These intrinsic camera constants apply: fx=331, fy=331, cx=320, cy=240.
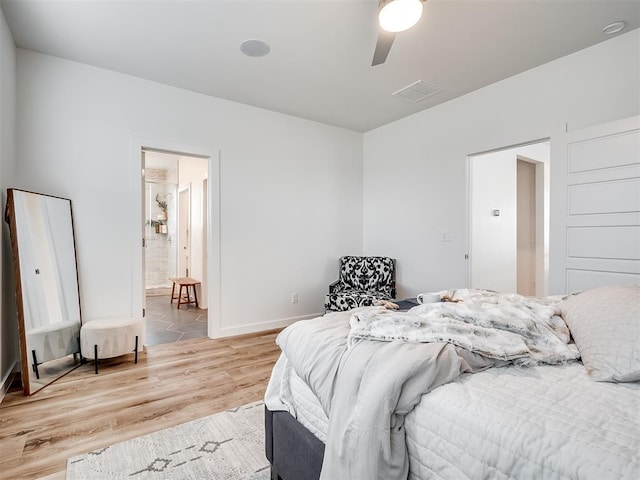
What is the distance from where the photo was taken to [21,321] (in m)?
2.41

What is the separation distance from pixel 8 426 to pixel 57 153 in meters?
2.19

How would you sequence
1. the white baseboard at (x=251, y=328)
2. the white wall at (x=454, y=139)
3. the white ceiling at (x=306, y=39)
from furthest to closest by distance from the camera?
the white baseboard at (x=251, y=328) → the white wall at (x=454, y=139) → the white ceiling at (x=306, y=39)

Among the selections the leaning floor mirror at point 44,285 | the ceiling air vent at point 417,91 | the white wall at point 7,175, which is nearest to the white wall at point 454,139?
the ceiling air vent at point 417,91

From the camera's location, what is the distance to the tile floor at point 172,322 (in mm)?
3851

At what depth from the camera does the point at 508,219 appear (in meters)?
4.61

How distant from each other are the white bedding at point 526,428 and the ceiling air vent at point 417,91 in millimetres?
3067

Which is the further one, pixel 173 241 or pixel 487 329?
pixel 173 241

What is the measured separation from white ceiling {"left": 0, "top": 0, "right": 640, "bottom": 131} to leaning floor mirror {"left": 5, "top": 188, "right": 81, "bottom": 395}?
1330mm

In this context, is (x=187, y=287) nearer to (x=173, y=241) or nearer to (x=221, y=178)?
(x=173, y=241)

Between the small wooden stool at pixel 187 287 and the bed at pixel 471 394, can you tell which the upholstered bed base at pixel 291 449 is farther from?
the small wooden stool at pixel 187 287

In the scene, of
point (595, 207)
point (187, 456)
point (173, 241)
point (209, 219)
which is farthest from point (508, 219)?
point (173, 241)

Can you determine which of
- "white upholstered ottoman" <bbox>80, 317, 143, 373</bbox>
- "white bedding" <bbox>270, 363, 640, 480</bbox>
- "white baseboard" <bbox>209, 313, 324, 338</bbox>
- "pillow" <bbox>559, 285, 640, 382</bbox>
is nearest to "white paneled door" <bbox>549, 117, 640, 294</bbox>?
"pillow" <bbox>559, 285, 640, 382</bbox>

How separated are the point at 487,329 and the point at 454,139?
3.08 meters

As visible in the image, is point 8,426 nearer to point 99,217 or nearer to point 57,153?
point 99,217
